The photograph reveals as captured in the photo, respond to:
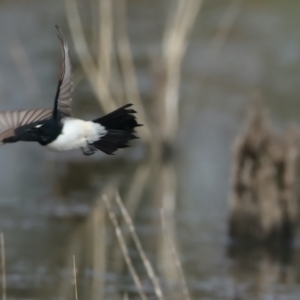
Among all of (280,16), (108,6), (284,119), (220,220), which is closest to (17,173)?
(108,6)

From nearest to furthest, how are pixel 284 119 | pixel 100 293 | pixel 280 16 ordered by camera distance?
pixel 100 293
pixel 284 119
pixel 280 16

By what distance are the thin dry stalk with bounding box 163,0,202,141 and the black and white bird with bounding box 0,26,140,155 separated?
6.66 m

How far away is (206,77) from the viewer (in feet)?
49.2

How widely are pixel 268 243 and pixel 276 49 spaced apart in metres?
7.96

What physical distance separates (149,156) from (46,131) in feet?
25.7

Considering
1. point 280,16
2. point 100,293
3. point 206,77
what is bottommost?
point 100,293

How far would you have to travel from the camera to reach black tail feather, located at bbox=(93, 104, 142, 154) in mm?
4336

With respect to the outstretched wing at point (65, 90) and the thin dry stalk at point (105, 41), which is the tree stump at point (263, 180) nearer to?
the thin dry stalk at point (105, 41)

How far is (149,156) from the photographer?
12.0 meters

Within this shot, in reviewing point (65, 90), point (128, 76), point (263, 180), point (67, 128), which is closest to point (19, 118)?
point (65, 90)

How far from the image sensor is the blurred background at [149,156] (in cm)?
776

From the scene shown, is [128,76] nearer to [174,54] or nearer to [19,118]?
[174,54]

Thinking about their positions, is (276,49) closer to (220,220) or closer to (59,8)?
(59,8)

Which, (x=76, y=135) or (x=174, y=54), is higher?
(x=174, y=54)
